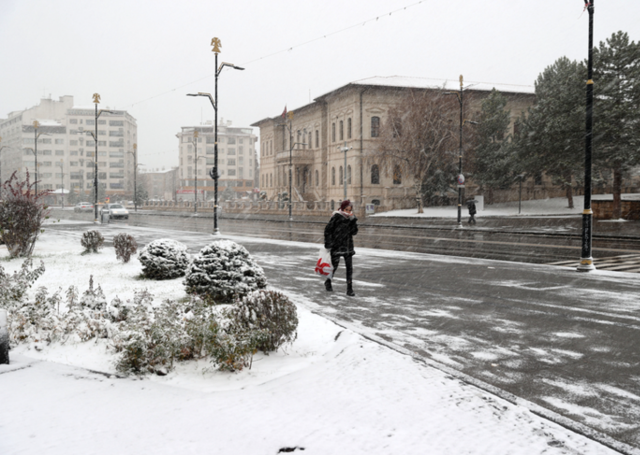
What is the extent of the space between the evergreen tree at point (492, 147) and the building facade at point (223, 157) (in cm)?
8691

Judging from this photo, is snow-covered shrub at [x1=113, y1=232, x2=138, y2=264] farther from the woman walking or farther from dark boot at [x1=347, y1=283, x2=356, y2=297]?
dark boot at [x1=347, y1=283, x2=356, y2=297]

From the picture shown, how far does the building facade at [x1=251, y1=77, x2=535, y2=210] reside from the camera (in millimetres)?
54281

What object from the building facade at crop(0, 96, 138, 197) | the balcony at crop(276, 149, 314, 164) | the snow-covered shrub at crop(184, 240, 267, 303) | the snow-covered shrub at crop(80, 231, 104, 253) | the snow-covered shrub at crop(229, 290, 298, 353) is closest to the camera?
the snow-covered shrub at crop(229, 290, 298, 353)

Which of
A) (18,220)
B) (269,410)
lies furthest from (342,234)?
(18,220)

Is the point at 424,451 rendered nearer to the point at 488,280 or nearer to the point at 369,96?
the point at 488,280

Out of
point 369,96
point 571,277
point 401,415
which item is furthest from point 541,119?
point 401,415

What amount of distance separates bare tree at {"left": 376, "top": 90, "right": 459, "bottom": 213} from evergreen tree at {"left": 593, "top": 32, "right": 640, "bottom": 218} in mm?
13046

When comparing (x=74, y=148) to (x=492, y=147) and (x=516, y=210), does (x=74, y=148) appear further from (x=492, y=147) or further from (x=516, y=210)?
(x=516, y=210)

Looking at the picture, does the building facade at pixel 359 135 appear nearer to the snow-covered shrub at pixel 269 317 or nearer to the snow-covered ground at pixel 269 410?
the snow-covered shrub at pixel 269 317

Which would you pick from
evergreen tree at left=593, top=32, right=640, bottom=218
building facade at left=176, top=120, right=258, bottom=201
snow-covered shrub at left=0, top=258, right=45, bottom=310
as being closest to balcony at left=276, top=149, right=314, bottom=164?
evergreen tree at left=593, top=32, right=640, bottom=218

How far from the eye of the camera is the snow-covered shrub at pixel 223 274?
331 inches

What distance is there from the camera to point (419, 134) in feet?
154

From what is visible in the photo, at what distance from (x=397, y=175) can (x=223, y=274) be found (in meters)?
47.1

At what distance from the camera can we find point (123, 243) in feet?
43.7
